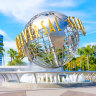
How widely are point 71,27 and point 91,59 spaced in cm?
4397

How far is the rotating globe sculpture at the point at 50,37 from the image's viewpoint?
53.3 ft

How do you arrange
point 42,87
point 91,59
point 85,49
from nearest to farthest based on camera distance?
point 42,87, point 85,49, point 91,59

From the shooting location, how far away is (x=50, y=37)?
16281 millimetres

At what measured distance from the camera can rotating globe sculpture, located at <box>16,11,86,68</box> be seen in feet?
53.3

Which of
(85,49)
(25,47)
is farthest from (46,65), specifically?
(85,49)

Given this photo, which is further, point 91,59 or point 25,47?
point 91,59

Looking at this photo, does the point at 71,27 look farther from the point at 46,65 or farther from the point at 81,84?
the point at 81,84

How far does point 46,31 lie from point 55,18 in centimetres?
174

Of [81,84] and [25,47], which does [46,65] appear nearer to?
[25,47]

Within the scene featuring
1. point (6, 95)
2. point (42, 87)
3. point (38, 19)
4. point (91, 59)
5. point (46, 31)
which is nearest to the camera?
point (6, 95)

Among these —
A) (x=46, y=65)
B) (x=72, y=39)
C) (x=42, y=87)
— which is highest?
(x=72, y=39)

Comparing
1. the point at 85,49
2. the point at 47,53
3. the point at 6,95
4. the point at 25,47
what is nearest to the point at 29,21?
the point at 25,47

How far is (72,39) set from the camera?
1797cm

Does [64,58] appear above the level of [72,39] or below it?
below
